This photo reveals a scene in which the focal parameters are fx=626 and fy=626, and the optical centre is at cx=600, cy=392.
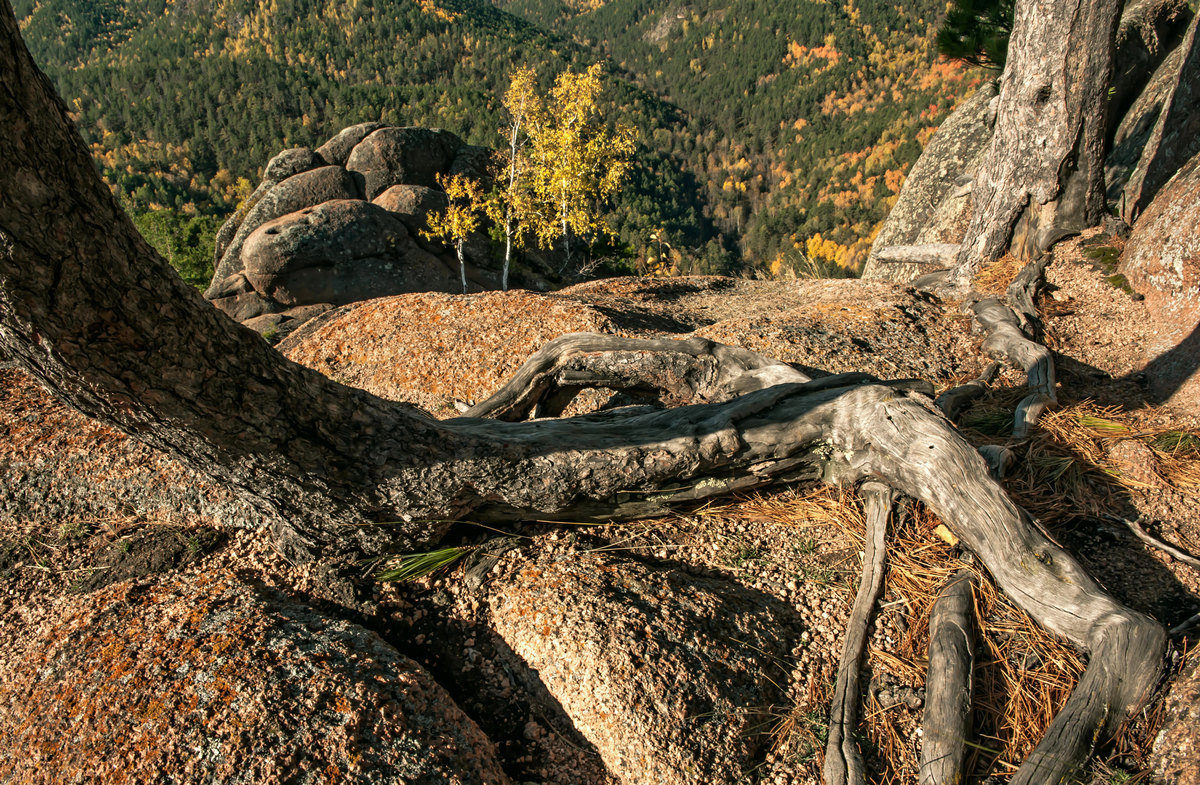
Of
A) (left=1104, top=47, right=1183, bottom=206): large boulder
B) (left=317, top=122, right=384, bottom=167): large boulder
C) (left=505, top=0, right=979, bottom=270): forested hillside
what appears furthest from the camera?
(left=505, top=0, right=979, bottom=270): forested hillside

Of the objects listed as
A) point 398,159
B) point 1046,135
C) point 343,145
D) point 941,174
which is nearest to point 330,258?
point 398,159

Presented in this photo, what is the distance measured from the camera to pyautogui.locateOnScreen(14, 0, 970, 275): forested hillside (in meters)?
73.6

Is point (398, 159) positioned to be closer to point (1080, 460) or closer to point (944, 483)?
point (1080, 460)

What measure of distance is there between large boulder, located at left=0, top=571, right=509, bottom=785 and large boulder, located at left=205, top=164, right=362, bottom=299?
18.9 m

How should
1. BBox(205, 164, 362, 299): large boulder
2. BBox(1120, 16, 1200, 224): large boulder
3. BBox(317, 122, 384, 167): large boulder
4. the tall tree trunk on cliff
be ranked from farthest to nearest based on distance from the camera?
BBox(317, 122, 384, 167): large boulder, BBox(205, 164, 362, 299): large boulder, BBox(1120, 16, 1200, 224): large boulder, the tall tree trunk on cliff

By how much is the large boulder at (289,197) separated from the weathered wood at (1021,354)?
63.0 feet

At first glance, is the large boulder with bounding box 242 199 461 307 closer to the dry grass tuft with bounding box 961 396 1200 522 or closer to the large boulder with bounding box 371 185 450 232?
the large boulder with bounding box 371 185 450 232

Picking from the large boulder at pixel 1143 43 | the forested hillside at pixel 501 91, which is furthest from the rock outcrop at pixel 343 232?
the forested hillside at pixel 501 91

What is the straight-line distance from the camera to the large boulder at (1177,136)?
611 cm

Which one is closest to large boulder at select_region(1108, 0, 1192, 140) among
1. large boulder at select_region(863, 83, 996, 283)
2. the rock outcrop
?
large boulder at select_region(863, 83, 996, 283)

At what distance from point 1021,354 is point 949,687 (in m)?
3.39

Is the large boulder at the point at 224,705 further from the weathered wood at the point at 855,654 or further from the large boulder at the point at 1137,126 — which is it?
the large boulder at the point at 1137,126

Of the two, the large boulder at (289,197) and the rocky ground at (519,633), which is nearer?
the rocky ground at (519,633)

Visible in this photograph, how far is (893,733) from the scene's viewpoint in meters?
2.25
